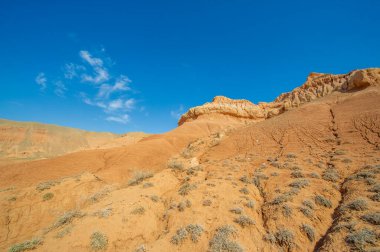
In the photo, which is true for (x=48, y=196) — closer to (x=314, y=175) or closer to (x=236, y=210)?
(x=236, y=210)

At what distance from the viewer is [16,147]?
2596 inches

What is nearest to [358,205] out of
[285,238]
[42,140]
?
[285,238]

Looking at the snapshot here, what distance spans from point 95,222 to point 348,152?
16.0 metres

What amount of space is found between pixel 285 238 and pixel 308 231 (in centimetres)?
87

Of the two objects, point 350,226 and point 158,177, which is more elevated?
point 158,177

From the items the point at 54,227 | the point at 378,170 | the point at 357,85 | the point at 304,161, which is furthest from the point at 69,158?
the point at 357,85

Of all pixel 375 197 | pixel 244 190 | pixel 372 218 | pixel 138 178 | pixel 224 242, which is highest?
pixel 138 178

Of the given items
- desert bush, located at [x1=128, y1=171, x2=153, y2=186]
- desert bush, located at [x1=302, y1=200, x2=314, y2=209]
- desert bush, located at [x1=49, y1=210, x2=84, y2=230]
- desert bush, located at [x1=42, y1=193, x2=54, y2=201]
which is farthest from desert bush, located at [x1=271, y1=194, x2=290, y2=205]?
desert bush, located at [x1=42, y1=193, x2=54, y2=201]

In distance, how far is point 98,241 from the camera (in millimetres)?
7059

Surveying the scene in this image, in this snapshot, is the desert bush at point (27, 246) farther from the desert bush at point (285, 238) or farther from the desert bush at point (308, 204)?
the desert bush at point (308, 204)

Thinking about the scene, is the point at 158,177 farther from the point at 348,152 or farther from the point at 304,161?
the point at 348,152

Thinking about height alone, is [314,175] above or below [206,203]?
above

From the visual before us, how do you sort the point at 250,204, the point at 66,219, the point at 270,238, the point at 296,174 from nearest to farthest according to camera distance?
the point at 270,238 < the point at 66,219 < the point at 250,204 < the point at 296,174

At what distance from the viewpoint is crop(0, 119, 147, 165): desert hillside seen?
2430 inches
